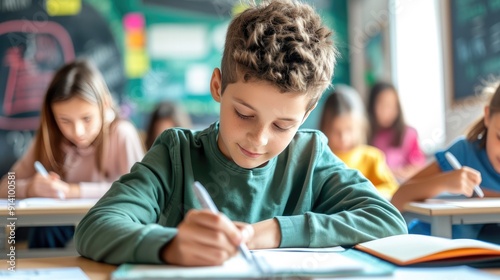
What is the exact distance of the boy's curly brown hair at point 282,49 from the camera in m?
1.14

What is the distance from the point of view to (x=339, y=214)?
114cm

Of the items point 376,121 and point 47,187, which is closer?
point 47,187

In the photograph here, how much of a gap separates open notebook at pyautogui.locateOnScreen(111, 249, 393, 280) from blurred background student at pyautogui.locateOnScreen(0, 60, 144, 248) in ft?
5.62

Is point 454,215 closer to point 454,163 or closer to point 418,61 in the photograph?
point 454,163

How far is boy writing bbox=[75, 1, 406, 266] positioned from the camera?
94 centimetres

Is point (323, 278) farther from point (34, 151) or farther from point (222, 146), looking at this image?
point (34, 151)

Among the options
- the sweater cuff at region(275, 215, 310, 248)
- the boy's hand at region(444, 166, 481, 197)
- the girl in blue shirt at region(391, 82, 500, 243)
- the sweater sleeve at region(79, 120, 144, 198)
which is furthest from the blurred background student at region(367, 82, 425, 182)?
the sweater cuff at region(275, 215, 310, 248)

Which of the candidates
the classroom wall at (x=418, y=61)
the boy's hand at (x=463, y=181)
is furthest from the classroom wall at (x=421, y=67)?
the boy's hand at (x=463, y=181)

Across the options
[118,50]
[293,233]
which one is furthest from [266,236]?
[118,50]

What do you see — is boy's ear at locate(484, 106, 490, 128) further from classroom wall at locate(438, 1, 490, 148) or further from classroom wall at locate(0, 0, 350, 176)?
classroom wall at locate(0, 0, 350, 176)

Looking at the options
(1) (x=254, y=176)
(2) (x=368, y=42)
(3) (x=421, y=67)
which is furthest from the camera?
(2) (x=368, y=42)

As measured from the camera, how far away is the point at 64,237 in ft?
9.07

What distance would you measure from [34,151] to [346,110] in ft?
5.72

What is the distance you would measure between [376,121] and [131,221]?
3.98 m
